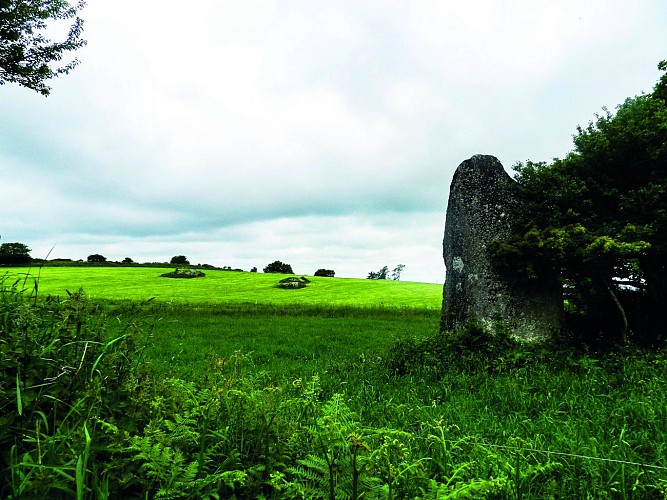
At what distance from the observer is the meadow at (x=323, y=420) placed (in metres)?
2.60

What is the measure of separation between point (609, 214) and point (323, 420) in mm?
8840

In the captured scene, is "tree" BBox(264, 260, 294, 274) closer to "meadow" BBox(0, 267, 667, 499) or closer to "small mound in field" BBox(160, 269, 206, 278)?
"small mound in field" BBox(160, 269, 206, 278)

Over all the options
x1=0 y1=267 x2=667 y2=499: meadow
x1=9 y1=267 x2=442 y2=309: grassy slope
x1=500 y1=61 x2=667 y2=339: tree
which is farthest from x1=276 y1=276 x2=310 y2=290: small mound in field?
x1=500 y1=61 x2=667 y2=339: tree

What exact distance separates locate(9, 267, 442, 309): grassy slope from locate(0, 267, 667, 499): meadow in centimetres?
2407

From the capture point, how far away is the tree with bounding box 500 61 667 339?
834 cm

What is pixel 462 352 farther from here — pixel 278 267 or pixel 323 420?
pixel 278 267

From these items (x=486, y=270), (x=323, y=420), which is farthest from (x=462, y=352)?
(x=323, y=420)

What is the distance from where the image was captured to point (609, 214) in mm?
9055

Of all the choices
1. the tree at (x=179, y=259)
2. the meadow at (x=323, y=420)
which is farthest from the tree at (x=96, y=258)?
the meadow at (x=323, y=420)

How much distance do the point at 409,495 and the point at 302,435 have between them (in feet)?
3.19

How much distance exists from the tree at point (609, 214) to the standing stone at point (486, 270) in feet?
1.34

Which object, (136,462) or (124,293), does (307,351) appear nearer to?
(136,462)

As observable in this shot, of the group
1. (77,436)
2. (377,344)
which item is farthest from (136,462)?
(377,344)

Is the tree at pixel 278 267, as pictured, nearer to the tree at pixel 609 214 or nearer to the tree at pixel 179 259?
the tree at pixel 179 259
